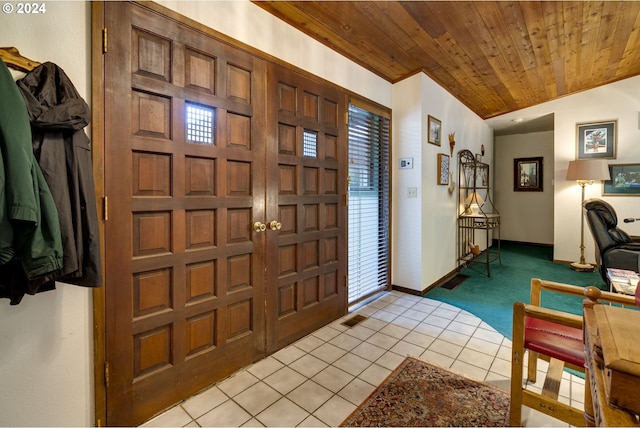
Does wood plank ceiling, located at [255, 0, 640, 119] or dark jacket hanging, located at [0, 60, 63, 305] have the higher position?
wood plank ceiling, located at [255, 0, 640, 119]

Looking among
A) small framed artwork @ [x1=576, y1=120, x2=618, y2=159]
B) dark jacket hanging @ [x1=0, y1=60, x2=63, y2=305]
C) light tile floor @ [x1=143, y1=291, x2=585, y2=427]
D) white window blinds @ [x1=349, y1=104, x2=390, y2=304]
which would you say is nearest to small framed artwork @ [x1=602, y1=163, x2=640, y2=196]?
small framed artwork @ [x1=576, y1=120, x2=618, y2=159]

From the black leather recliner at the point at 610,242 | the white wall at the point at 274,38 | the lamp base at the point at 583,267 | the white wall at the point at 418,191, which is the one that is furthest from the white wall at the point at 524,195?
the white wall at the point at 274,38

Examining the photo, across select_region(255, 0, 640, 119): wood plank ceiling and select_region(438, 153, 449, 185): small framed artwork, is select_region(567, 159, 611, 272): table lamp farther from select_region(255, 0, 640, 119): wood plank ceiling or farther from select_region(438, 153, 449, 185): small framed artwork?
select_region(438, 153, 449, 185): small framed artwork

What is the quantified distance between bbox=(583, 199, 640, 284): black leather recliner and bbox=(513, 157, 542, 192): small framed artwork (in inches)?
107

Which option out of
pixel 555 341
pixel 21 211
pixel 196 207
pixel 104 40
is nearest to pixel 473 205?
pixel 555 341

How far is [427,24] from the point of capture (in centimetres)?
240

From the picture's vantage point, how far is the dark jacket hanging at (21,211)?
0.93m

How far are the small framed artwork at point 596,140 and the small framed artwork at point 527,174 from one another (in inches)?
61.0

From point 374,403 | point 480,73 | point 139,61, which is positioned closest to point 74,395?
point 374,403

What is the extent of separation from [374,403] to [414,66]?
322cm

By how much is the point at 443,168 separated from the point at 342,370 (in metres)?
2.92

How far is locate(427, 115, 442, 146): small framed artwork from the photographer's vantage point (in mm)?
3461

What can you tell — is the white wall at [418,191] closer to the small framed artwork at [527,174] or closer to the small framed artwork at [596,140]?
the small framed artwork at [596,140]

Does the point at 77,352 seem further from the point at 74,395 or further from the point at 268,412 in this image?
the point at 268,412
